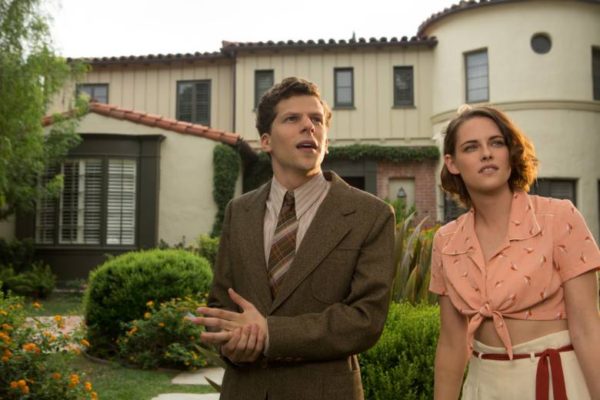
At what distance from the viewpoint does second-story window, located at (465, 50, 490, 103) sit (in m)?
16.5

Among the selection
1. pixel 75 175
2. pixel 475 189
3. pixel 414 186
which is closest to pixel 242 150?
pixel 75 175

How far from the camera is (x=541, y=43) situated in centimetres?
1597

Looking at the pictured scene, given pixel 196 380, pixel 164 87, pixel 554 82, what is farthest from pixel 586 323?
pixel 164 87

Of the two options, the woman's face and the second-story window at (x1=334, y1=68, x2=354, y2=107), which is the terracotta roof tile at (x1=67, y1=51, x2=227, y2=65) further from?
the woman's face

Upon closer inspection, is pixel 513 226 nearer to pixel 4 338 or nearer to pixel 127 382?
pixel 4 338

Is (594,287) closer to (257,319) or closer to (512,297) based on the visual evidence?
(512,297)

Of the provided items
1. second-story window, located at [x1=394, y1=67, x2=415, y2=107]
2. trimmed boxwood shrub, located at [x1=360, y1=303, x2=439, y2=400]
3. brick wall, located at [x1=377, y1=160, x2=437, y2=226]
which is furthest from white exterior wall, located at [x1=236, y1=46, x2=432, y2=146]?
trimmed boxwood shrub, located at [x1=360, y1=303, x2=439, y2=400]

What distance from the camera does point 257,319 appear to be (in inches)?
72.8

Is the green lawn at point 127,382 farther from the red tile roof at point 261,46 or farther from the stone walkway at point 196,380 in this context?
the red tile roof at point 261,46

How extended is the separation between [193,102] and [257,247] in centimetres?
1716

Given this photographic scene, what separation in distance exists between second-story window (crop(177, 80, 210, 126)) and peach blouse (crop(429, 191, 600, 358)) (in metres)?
17.1

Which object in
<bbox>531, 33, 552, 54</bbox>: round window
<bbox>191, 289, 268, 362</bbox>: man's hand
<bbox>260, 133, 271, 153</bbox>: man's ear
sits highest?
<bbox>531, 33, 552, 54</bbox>: round window

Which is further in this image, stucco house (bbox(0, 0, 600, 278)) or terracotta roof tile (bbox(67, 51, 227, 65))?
terracotta roof tile (bbox(67, 51, 227, 65))

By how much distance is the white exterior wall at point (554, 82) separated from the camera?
15578mm
